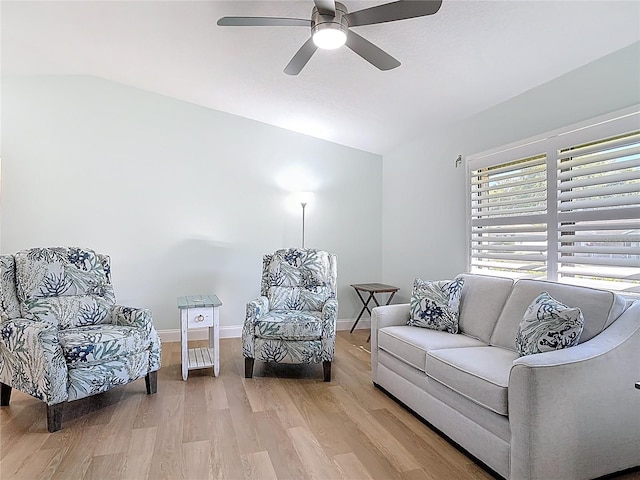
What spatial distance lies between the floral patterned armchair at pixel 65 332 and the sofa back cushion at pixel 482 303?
94.9 inches

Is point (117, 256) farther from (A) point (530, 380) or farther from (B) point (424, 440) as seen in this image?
(A) point (530, 380)

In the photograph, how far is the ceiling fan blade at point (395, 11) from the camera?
1.95 meters

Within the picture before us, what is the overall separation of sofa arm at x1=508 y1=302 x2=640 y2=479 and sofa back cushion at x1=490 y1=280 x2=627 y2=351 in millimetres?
81

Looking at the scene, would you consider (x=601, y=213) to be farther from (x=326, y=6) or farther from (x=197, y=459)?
(x=197, y=459)

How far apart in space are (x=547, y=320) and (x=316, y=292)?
2.20 m

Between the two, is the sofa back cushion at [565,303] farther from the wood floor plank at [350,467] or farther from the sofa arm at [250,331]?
the sofa arm at [250,331]

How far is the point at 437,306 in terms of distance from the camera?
124 inches

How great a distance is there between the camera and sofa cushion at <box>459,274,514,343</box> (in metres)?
2.89

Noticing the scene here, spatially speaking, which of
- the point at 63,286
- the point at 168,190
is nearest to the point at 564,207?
the point at 63,286

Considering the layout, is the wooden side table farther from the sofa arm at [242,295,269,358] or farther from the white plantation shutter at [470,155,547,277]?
the sofa arm at [242,295,269,358]

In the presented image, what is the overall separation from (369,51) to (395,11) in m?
0.38

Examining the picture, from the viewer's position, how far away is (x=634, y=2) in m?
2.09

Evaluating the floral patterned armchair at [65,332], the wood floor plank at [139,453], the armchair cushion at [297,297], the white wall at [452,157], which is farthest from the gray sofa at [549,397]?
the floral patterned armchair at [65,332]

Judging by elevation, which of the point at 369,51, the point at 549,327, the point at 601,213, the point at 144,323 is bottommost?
the point at 144,323
